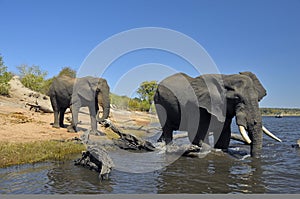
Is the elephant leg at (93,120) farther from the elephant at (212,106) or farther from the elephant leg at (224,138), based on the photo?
the elephant leg at (224,138)

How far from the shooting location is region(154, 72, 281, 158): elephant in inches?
380

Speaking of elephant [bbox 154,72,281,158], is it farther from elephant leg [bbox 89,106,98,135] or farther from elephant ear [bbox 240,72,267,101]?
elephant leg [bbox 89,106,98,135]

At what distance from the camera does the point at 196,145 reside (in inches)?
442

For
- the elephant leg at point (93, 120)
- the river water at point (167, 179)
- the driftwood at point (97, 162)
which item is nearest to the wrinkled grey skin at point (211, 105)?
the river water at point (167, 179)

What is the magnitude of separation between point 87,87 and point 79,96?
2.72 ft

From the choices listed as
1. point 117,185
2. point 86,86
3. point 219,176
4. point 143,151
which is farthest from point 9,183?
point 86,86

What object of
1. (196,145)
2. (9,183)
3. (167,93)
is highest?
(167,93)

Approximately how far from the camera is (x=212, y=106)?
420 inches

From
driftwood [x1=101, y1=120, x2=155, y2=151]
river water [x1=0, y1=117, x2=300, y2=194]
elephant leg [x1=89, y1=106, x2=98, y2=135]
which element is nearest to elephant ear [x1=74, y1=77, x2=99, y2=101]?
elephant leg [x1=89, y1=106, x2=98, y2=135]

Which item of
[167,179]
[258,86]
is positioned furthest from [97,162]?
[258,86]

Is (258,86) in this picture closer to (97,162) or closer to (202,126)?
(202,126)

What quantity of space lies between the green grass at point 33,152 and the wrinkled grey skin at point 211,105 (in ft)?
12.8

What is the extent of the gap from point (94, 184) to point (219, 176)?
311 centimetres

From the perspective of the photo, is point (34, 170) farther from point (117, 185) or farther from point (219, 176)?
point (219, 176)
